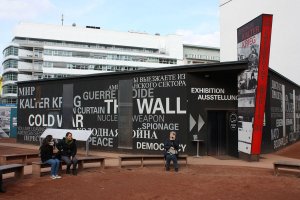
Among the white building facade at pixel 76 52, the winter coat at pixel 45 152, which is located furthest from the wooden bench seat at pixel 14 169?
the white building facade at pixel 76 52

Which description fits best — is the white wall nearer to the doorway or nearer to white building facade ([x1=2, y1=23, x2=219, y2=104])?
the doorway

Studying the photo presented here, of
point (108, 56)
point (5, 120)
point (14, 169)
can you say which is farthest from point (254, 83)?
point (108, 56)

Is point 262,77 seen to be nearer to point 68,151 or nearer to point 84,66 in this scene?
point 68,151

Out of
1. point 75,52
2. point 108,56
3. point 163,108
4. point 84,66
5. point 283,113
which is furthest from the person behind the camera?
point 108,56

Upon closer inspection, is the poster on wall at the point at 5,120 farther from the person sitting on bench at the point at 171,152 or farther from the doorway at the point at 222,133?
the person sitting on bench at the point at 171,152

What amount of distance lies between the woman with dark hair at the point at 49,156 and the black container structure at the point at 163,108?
271 inches

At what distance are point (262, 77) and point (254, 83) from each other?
0.41 metres

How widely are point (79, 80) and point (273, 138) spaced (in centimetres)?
1117

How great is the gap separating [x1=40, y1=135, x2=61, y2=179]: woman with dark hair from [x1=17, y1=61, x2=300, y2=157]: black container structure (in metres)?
6.88

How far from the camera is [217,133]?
17234 millimetres

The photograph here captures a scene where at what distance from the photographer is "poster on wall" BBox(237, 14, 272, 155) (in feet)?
→ 47.6

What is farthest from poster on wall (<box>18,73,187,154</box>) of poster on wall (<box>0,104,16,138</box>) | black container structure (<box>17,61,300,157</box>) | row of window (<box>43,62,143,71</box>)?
row of window (<box>43,62,143,71</box>)

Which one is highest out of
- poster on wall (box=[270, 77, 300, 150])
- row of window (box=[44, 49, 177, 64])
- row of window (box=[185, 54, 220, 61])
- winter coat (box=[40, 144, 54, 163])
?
row of window (box=[185, 54, 220, 61])

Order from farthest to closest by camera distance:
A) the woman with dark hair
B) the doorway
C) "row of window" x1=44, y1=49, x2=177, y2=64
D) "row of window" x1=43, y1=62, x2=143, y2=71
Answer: "row of window" x1=44, y1=49, x2=177, y2=64 → "row of window" x1=43, y1=62, x2=143, y2=71 → the doorway → the woman with dark hair
